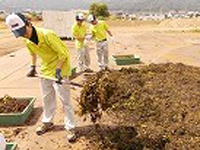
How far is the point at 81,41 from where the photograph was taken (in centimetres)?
961

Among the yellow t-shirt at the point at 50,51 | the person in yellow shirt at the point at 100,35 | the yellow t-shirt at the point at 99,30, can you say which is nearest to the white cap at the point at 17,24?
the yellow t-shirt at the point at 50,51

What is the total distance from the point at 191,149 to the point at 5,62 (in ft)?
32.7

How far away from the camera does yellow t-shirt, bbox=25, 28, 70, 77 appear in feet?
15.8

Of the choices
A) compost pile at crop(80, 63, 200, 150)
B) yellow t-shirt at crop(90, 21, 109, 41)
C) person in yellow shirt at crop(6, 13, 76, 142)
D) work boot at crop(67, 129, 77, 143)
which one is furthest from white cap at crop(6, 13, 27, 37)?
yellow t-shirt at crop(90, 21, 109, 41)

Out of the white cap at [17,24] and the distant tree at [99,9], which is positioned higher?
the white cap at [17,24]

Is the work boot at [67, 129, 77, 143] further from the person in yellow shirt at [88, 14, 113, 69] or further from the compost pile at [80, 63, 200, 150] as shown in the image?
the person in yellow shirt at [88, 14, 113, 69]

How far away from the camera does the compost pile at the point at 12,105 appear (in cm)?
627

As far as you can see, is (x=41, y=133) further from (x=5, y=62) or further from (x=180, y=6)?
(x=180, y=6)

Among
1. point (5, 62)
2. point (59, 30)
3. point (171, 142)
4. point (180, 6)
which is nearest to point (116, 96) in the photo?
point (171, 142)

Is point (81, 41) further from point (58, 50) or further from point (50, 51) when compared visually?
point (58, 50)

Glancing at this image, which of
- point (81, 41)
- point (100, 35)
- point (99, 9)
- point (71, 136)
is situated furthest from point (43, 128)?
point (99, 9)

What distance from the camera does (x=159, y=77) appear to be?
297 inches

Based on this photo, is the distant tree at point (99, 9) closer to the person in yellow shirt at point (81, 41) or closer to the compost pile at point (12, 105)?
the person in yellow shirt at point (81, 41)

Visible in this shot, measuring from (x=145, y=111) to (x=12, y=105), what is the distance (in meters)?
2.55
